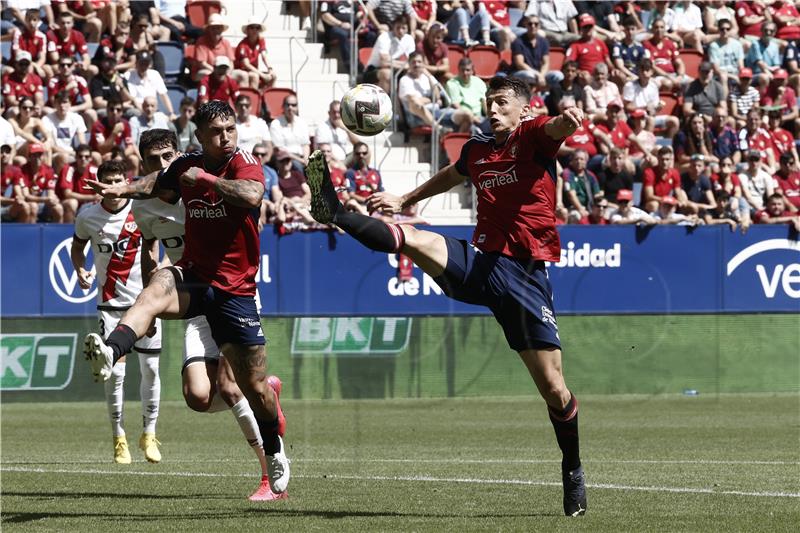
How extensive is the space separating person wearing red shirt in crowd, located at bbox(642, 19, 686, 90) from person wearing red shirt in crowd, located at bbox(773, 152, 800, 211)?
3.06m

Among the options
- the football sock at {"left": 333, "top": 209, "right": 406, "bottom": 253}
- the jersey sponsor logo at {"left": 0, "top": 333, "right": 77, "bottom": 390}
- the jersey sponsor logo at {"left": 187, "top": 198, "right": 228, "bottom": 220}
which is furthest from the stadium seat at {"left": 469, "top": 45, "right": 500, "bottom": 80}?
the football sock at {"left": 333, "top": 209, "right": 406, "bottom": 253}

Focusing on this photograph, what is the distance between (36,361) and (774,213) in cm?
1196

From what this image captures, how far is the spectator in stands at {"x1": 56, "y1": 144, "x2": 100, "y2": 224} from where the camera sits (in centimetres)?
2030

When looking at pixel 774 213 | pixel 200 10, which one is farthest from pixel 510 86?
→ pixel 200 10

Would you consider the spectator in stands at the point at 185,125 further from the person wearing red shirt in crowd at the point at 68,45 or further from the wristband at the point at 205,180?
the wristband at the point at 205,180

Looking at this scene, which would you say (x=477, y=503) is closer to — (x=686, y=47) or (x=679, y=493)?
(x=679, y=493)

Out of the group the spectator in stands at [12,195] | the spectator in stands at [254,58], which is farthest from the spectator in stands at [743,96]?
the spectator in stands at [12,195]

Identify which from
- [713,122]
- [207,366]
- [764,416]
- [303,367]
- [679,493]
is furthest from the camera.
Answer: [713,122]

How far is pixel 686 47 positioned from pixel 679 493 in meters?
18.9

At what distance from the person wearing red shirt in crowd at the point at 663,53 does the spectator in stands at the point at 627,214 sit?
4.88 metres

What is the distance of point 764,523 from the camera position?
27.4ft

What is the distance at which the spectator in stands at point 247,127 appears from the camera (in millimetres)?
21594

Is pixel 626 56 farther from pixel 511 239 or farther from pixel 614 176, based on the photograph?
pixel 511 239

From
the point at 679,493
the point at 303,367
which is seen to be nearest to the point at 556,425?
the point at 679,493
